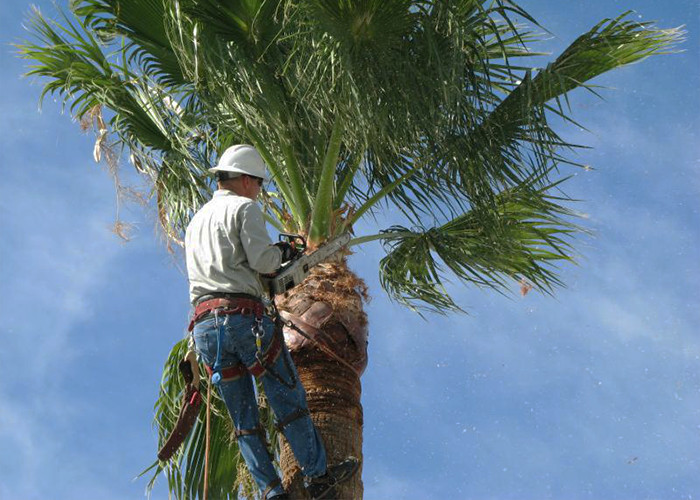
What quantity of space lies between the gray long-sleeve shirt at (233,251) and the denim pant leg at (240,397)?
0.76 ft

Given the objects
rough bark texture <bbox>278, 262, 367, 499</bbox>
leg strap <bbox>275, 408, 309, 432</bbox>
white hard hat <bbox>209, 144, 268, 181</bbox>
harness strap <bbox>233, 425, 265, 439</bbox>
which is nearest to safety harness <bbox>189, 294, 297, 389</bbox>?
leg strap <bbox>275, 408, 309, 432</bbox>

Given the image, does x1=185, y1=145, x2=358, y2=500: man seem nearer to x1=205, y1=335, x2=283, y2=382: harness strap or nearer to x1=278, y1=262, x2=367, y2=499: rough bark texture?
x1=205, y1=335, x2=283, y2=382: harness strap

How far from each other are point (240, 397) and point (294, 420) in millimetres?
353

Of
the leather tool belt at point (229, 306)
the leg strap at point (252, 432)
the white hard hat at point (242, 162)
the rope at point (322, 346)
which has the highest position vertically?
the white hard hat at point (242, 162)

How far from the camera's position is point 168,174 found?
8391 mm

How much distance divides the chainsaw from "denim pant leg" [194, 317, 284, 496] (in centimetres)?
47

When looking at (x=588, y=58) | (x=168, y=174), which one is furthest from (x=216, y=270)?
(x=588, y=58)

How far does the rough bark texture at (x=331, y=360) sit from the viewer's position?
630 centimetres

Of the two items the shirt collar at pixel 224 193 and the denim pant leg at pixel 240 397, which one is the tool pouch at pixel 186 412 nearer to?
the denim pant leg at pixel 240 397

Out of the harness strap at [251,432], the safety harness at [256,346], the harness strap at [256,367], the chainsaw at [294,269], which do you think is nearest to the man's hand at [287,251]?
the chainsaw at [294,269]

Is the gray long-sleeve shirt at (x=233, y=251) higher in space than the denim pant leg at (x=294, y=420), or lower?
higher

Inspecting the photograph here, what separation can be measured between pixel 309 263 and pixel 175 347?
7.79ft

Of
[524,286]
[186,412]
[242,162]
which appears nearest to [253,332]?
[186,412]

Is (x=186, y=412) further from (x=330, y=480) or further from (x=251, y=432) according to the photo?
(x=330, y=480)
